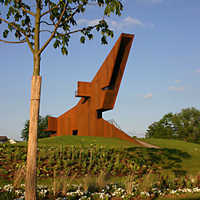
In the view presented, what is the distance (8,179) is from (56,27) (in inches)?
290

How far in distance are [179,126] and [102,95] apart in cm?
4652

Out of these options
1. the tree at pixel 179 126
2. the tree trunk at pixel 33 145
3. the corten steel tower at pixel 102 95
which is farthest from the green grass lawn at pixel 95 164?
the tree at pixel 179 126

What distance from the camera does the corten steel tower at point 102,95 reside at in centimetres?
2798

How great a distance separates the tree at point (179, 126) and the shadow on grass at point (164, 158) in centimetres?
4911

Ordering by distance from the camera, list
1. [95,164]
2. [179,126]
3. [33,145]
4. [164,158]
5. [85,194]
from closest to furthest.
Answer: [33,145] → [85,194] → [95,164] → [164,158] → [179,126]

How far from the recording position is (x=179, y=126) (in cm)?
7081

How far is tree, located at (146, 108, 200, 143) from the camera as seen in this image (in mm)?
68312

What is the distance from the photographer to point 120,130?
103 ft

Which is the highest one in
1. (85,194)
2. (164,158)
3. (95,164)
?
(164,158)

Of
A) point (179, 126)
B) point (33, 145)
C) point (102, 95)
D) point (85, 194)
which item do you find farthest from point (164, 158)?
point (179, 126)

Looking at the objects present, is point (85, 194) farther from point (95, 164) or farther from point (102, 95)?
point (102, 95)

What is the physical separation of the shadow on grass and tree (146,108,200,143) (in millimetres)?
49115

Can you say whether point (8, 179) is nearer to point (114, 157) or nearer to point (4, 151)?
point (4, 151)

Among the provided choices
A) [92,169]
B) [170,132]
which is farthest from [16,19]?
[170,132]
